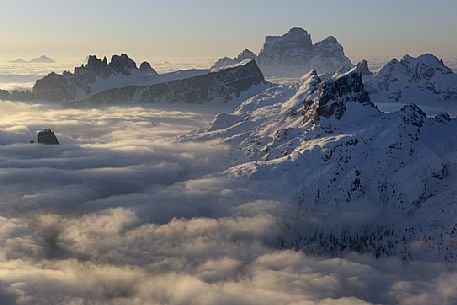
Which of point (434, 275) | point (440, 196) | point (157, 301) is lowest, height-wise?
point (157, 301)

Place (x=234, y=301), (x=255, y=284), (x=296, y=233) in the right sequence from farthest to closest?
(x=296, y=233) < (x=255, y=284) < (x=234, y=301)

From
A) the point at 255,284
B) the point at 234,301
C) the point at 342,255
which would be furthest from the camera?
the point at 342,255

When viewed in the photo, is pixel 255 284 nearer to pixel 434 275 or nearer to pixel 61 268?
pixel 434 275

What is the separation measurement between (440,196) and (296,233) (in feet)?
201

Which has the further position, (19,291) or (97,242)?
(97,242)

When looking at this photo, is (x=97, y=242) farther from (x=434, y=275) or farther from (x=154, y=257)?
(x=434, y=275)

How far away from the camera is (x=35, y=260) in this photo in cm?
19188

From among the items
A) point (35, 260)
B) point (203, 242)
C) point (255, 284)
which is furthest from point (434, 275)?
point (35, 260)

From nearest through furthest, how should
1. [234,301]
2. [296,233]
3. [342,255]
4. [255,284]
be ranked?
[234,301] < [255,284] < [342,255] < [296,233]

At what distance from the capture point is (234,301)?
153750 mm

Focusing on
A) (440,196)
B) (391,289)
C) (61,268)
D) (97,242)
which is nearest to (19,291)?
(61,268)

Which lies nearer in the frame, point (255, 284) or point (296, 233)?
point (255, 284)

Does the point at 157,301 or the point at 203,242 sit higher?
the point at 203,242

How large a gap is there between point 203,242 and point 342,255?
55.2 metres
